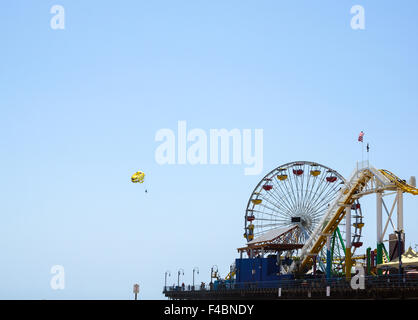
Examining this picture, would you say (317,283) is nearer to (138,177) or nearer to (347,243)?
(347,243)

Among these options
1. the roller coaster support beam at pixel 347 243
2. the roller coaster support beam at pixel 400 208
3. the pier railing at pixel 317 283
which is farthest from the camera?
the roller coaster support beam at pixel 347 243

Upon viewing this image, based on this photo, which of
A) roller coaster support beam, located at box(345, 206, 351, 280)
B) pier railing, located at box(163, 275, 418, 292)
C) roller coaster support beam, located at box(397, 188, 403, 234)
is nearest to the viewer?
pier railing, located at box(163, 275, 418, 292)

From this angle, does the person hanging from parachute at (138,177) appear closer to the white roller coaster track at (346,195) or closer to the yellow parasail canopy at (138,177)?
the yellow parasail canopy at (138,177)

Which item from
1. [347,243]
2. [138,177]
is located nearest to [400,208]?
[347,243]

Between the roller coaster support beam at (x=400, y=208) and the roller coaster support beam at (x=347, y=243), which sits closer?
the roller coaster support beam at (x=400, y=208)

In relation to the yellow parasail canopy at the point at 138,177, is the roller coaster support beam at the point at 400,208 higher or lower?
lower

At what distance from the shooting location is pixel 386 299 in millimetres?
61656

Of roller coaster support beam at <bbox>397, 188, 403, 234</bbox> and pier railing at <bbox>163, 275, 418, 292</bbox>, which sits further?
roller coaster support beam at <bbox>397, 188, 403, 234</bbox>

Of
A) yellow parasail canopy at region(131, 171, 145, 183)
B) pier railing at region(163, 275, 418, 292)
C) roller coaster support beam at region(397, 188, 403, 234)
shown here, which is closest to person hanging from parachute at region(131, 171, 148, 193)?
yellow parasail canopy at region(131, 171, 145, 183)

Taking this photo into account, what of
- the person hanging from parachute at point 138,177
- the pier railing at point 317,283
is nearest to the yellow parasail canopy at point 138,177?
the person hanging from parachute at point 138,177

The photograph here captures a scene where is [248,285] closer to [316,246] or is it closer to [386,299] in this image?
[316,246]

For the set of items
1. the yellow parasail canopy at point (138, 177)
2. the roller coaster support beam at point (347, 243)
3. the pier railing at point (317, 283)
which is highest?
the yellow parasail canopy at point (138, 177)

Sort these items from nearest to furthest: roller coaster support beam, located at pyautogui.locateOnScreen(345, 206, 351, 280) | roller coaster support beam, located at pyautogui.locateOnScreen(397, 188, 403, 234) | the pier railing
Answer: the pier railing
roller coaster support beam, located at pyautogui.locateOnScreen(397, 188, 403, 234)
roller coaster support beam, located at pyautogui.locateOnScreen(345, 206, 351, 280)

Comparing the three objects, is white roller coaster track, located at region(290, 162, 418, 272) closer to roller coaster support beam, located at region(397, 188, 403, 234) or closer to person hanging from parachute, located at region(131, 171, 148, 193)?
roller coaster support beam, located at region(397, 188, 403, 234)
